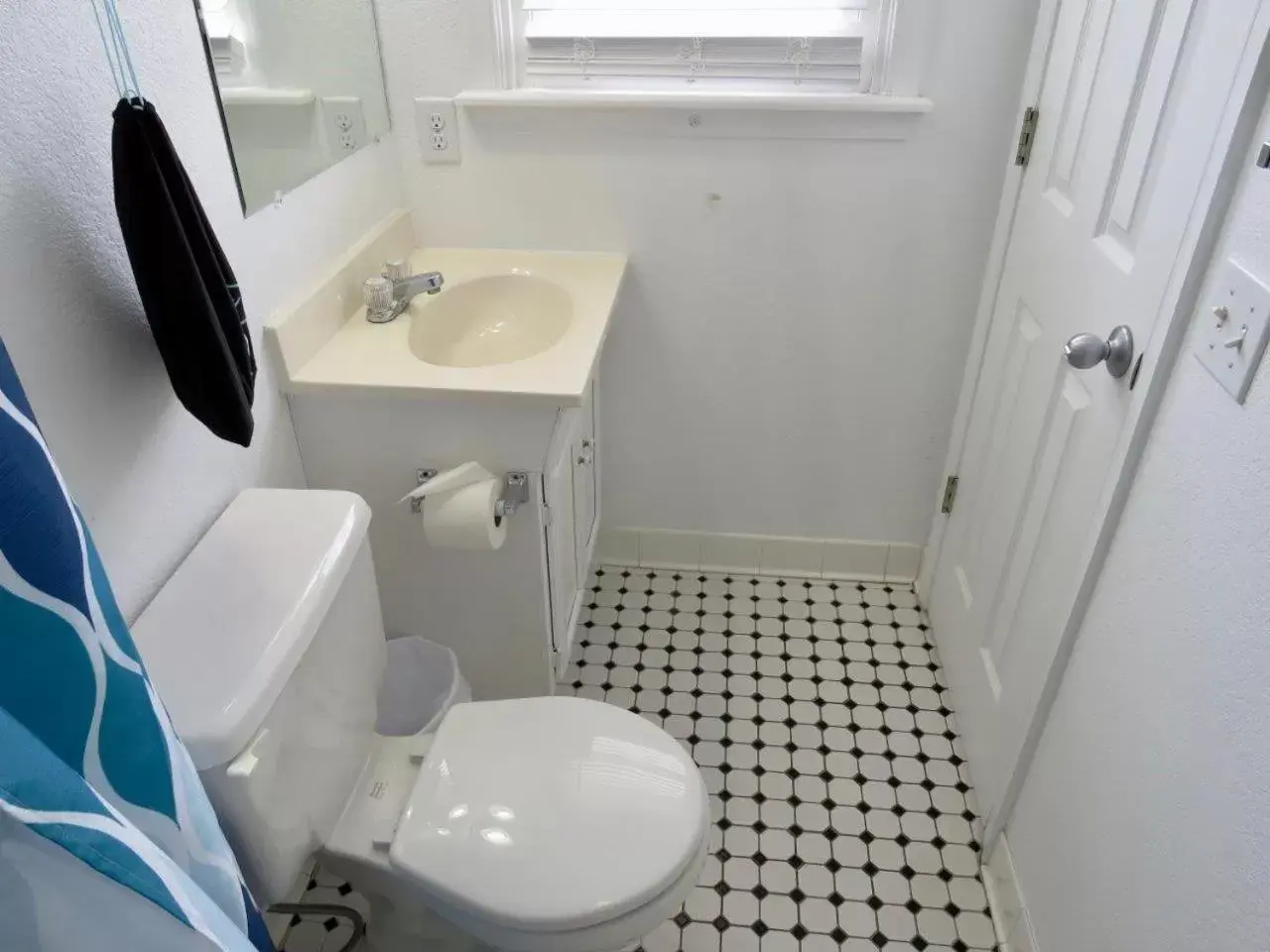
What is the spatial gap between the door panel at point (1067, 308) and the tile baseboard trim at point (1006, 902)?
0.29 ft

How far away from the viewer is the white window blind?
1637 mm

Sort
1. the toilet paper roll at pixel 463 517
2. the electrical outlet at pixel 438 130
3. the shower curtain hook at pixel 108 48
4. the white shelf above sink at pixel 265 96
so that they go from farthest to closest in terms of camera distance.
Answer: the electrical outlet at pixel 438 130 < the toilet paper roll at pixel 463 517 < the white shelf above sink at pixel 265 96 < the shower curtain hook at pixel 108 48

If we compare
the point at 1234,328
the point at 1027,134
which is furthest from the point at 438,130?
the point at 1234,328

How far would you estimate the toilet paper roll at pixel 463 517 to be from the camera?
4.53 ft

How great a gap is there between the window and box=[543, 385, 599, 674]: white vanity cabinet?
0.64 metres

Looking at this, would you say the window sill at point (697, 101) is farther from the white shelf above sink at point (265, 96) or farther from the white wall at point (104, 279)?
the white wall at point (104, 279)

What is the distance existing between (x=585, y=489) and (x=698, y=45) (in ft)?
2.99

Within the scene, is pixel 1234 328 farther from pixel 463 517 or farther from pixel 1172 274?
pixel 463 517

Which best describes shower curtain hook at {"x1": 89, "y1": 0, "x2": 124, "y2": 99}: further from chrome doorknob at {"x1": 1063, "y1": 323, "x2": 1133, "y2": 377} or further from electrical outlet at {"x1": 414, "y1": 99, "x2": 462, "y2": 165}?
chrome doorknob at {"x1": 1063, "y1": 323, "x2": 1133, "y2": 377}

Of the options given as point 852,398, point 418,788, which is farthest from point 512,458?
point 852,398

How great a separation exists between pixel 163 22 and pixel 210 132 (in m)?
0.14

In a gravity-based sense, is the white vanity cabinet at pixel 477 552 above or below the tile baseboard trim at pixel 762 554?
above

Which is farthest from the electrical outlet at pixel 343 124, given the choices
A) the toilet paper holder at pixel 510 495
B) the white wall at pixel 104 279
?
the toilet paper holder at pixel 510 495

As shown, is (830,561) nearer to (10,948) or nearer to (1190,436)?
(1190,436)
